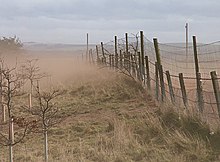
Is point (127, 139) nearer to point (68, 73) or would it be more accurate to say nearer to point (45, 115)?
point (45, 115)

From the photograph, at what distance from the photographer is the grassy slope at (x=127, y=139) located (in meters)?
7.05

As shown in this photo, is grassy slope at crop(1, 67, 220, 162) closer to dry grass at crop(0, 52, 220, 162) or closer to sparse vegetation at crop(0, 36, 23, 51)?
dry grass at crop(0, 52, 220, 162)

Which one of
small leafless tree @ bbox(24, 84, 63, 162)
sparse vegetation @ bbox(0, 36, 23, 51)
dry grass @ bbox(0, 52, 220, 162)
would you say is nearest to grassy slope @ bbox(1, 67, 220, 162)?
dry grass @ bbox(0, 52, 220, 162)

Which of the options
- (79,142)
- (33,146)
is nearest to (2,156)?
(33,146)

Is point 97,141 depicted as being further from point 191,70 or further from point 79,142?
point 191,70

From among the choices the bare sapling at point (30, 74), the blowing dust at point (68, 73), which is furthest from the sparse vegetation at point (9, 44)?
the bare sapling at point (30, 74)

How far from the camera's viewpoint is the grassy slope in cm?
705

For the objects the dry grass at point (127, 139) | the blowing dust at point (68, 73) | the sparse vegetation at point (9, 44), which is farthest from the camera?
the sparse vegetation at point (9, 44)

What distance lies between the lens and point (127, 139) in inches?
314

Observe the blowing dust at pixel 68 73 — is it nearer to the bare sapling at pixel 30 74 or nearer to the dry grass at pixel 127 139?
the bare sapling at pixel 30 74

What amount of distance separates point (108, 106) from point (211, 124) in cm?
576

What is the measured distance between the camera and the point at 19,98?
17812 mm

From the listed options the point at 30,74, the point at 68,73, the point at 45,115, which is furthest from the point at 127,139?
the point at 68,73

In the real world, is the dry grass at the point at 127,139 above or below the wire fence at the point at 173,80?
below
